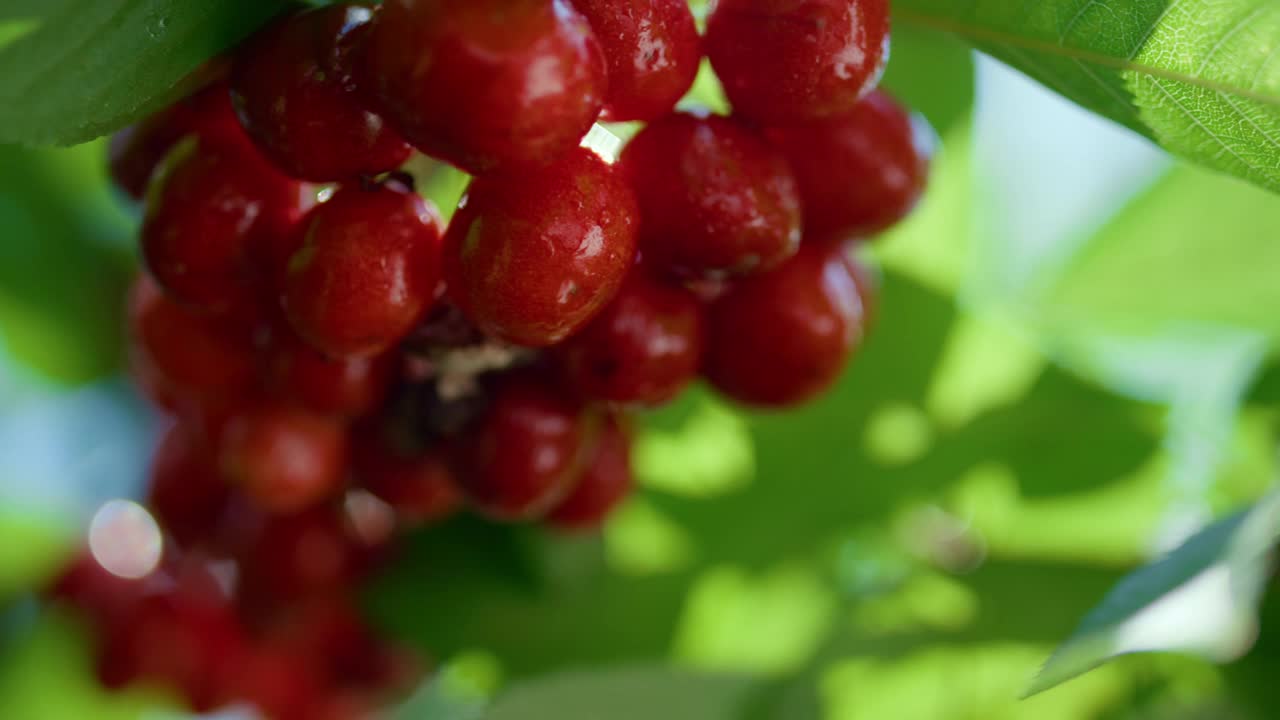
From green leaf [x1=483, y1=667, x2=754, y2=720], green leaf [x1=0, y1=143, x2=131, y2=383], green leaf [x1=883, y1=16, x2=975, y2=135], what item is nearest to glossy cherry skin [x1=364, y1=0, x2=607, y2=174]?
green leaf [x1=483, y1=667, x2=754, y2=720]

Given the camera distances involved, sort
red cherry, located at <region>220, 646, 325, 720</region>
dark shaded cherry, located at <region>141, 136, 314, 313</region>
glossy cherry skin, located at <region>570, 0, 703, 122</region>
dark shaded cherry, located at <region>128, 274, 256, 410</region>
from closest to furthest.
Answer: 1. glossy cherry skin, located at <region>570, 0, 703, 122</region>
2. dark shaded cherry, located at <region>141, 136, 314, 313</region>
3. dark shaded cherry, located at <region>128, 274, 256, 410</region>
4. red cherry, located at <region>220, 646, 325, 720</region>

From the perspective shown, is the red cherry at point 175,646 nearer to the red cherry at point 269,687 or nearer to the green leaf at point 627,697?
the red cherry at point 269,687

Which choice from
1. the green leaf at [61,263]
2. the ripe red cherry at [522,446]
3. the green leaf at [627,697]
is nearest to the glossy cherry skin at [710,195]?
the ripe red cherry at [522,446]

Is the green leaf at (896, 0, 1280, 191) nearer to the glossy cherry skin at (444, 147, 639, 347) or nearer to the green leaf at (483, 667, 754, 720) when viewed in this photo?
the glossy cherry skin at (444, 147, 639, 347)

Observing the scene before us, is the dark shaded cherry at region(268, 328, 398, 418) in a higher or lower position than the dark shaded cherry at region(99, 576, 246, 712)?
higher

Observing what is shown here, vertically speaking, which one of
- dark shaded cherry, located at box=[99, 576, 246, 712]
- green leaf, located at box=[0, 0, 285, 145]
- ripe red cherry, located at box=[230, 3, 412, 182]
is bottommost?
dark shaded cherry, located at box=[99, 576, 246, 712]

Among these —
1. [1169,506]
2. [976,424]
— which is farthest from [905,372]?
[1169,506]

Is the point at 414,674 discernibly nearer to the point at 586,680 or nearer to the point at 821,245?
the point at 586,680

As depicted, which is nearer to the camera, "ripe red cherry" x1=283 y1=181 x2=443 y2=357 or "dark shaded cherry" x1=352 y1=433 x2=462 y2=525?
"ripe red cherry" x1=283 y1=181 x2=443 y2=357
